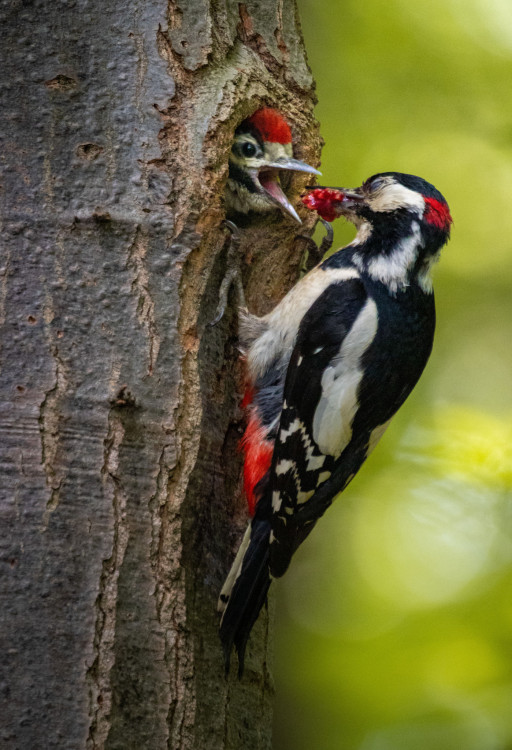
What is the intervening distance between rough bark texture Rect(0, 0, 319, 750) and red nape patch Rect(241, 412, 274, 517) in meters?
0.04

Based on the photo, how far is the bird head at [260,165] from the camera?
90.4 inches

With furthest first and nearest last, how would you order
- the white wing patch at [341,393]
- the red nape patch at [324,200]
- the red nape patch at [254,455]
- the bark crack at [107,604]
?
the red nape patch at [324,200], the white wing patch at [341,393], the red nape patch at [254,455], the bark crack at [107,604]

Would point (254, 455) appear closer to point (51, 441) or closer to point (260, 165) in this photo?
point (51, 441)

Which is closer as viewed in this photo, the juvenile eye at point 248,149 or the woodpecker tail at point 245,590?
the woodpecker tail at point 245,590

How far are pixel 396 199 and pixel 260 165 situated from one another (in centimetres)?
42

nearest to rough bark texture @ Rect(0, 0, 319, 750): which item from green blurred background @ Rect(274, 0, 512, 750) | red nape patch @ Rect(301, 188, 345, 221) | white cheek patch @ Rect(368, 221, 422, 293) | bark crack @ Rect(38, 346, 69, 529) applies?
bark crack @ Rect(38, 346, 69, 529)

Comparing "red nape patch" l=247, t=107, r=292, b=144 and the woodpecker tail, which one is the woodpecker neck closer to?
"red nape patch" l=247, t=107, r=292, b=144

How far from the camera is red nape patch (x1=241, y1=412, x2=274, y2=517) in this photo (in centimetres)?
205

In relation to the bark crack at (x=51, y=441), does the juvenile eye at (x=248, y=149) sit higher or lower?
higher

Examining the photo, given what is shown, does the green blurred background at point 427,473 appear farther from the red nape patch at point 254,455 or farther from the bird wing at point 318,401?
the red nape patch at point 254,455

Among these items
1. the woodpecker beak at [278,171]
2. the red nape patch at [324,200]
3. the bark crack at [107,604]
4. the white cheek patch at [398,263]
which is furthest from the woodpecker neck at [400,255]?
Result: the bark crack at [107,604]

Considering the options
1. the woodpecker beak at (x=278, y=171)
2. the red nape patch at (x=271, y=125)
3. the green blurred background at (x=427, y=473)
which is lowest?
the green blurred background at (x=427, y=473)

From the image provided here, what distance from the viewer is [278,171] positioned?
2.45 m

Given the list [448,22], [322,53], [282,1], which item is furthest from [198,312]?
[448,22]
